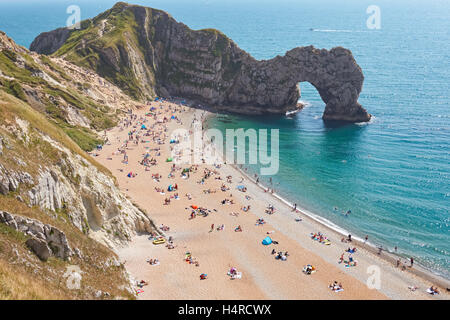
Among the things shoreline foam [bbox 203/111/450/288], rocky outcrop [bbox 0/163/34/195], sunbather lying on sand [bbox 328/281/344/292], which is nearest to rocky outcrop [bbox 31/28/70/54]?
shoreline foam [bbox 203/111/450/288]

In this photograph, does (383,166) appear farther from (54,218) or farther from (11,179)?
(11,179)

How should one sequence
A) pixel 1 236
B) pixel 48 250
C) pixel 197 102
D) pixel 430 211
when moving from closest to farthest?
pixel 1 236 < pixel 48 250 < pixel 430 211 < pixel 197 102

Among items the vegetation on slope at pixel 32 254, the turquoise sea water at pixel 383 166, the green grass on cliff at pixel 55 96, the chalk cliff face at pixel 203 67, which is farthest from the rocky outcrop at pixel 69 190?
the chalk cliff face at pixel 203 67

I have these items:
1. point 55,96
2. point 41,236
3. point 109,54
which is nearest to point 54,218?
point 41,236

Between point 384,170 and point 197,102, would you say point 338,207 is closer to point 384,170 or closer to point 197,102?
point 384,170

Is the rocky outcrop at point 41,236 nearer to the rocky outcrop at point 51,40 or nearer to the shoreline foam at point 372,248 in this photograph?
the shoreline foam at point 372,248

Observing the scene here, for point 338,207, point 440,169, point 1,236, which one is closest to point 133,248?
point 1,236

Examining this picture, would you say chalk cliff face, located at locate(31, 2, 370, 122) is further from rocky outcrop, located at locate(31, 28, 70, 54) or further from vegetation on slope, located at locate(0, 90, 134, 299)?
vegetation on slope, located at locate(0, 90, 134, 299)
